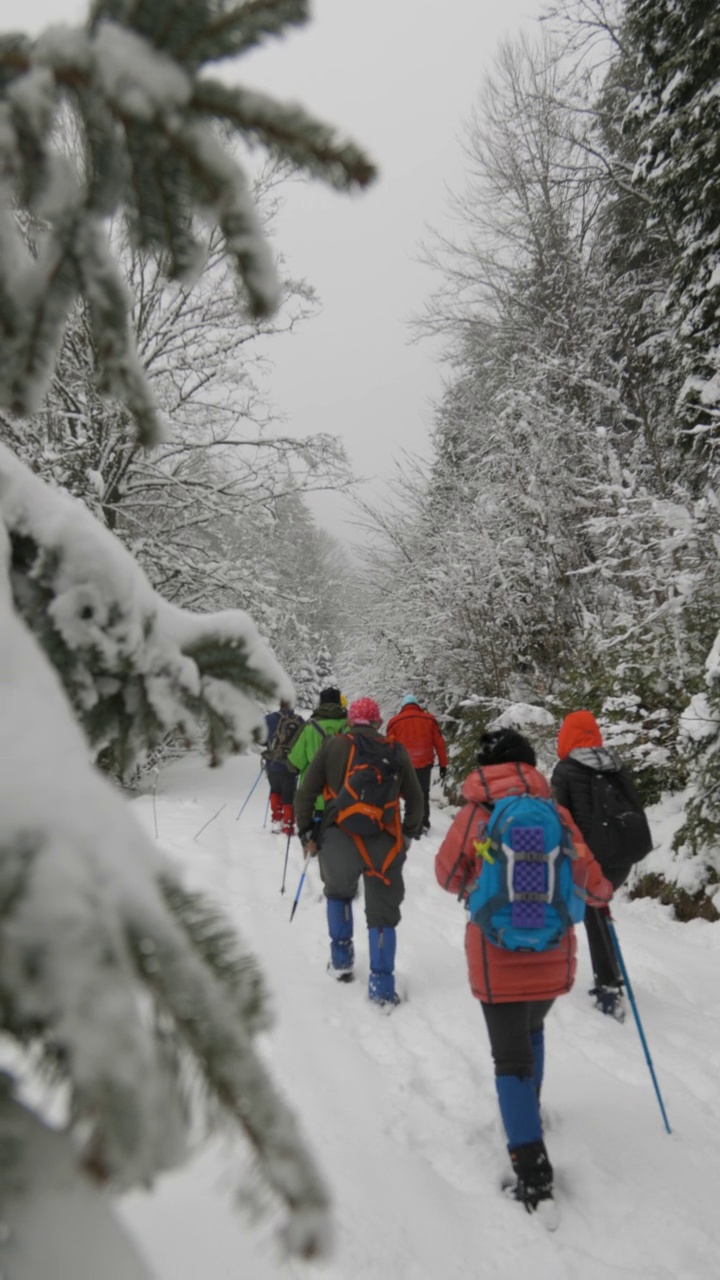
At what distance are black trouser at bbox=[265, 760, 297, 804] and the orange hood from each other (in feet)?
19.0

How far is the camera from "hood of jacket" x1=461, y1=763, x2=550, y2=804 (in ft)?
9.72

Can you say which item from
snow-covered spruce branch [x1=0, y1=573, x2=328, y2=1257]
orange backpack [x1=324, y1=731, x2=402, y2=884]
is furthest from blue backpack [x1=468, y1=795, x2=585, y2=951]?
snow-covered spruce branch [x1=0, y1=573, x2=328, y2=1257]

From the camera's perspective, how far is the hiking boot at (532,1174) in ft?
8.70

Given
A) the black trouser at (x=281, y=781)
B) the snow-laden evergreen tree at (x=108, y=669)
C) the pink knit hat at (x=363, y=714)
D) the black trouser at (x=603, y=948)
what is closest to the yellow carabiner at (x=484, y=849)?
the black trouser at (x=603, y=948)

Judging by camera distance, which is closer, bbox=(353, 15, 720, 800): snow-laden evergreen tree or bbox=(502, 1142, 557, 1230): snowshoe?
bbox=(502, 1142, 557, 1230): snowshoe

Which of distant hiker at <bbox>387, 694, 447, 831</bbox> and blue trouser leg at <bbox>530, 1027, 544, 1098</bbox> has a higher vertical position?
distant hiker at <bbox>387, 694, 447, 831</bbox>

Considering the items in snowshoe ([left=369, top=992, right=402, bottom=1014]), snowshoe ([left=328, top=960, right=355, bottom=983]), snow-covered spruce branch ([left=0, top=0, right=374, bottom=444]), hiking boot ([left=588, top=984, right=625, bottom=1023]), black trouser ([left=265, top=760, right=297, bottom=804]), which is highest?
snow-covered spruce branch ([left=0, top=0, right=374, bottom=444])

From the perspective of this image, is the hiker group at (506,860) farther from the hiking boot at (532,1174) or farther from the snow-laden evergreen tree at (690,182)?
the snow-laden evergreen tree at (690,182)

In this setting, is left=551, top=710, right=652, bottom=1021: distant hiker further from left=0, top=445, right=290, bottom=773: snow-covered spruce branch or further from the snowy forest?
left=0, top=445, right=290, bottom=773: snow-covered spruce branch

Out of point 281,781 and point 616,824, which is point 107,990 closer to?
point 616,824

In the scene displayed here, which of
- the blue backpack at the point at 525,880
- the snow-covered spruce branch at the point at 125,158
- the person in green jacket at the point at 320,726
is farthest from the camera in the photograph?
the person in green jacket at the point at 320,726

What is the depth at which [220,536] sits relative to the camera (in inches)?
477

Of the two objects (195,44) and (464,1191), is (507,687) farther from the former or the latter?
(195,44)

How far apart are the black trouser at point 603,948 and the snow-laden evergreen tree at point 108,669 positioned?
13.0 feet
